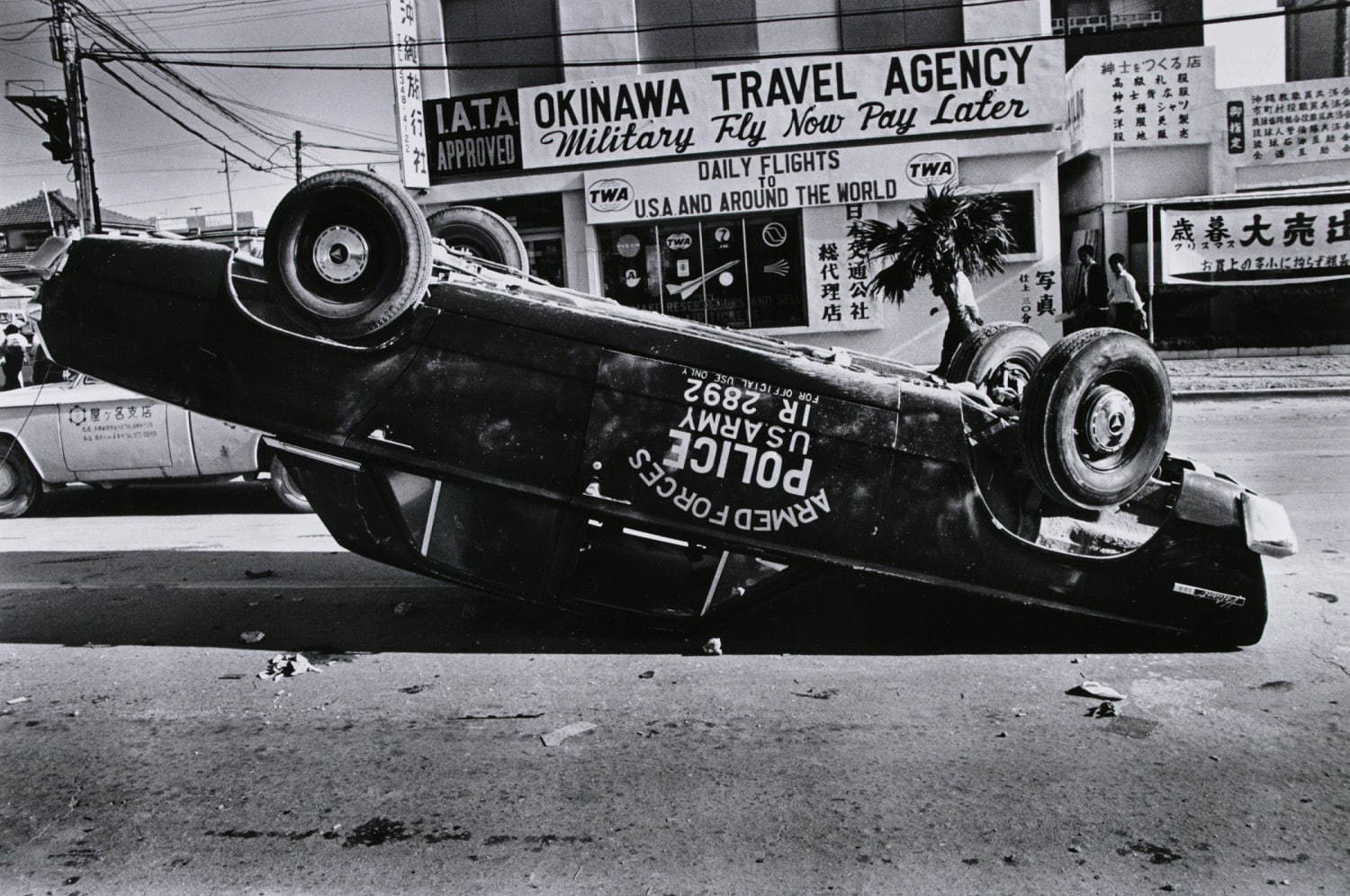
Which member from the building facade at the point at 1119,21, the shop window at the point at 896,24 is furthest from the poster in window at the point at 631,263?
the building facade at the point at 1119,21

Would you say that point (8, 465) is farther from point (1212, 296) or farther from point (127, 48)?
point (1212, 296)

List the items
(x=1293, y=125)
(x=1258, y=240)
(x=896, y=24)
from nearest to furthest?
(x=1258, y=240), (x=896, y=24), (x=1293, y=125)

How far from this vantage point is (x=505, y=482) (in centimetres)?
509

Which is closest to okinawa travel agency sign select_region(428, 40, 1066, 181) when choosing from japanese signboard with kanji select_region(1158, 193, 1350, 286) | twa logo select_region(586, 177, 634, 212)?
twa logo select_region(586, 177, 634, 212)

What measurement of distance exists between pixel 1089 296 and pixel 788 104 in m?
5.78

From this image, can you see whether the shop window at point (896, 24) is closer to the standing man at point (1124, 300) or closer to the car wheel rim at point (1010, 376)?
the standing man at point (1124, 300)

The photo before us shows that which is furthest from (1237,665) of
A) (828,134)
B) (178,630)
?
(828,134)

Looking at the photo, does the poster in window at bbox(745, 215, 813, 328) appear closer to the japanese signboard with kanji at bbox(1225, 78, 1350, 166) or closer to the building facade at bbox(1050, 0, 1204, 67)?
the japanese signboard with kanji at bbox(1225, 78, 1350, 166)

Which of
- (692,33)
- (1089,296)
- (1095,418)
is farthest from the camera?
(692,33)

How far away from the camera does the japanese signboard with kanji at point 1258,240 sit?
18188 mm

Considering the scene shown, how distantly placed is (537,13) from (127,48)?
24.1 ft

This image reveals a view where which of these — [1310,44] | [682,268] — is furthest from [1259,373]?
[1310,44]

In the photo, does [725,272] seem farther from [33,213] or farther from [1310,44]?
[33,213]

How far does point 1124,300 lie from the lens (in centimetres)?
1608
